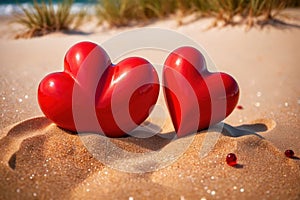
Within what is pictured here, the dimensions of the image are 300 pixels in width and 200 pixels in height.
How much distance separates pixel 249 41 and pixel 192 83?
2.43 m

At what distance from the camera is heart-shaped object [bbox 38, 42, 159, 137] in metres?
1.98

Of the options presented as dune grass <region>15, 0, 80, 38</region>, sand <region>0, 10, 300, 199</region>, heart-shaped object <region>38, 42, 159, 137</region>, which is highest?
heart-shaped object <region>38, 42, 159, 137</region>

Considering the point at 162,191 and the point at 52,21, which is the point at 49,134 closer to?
the point at 162,191

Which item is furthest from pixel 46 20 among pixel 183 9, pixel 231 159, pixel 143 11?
pixel 231 159

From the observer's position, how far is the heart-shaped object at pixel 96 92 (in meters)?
1.98

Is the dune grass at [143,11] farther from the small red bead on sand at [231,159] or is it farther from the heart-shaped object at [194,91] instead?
the small red bead on sand at [231,159]

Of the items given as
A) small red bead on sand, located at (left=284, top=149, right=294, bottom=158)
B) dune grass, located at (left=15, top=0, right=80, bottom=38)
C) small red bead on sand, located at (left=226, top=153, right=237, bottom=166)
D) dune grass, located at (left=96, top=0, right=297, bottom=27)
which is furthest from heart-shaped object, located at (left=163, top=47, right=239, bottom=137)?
dune grass, located at (left=15, top=0, right=80, bottom=38)

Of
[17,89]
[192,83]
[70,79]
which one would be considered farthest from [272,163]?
[17,89]

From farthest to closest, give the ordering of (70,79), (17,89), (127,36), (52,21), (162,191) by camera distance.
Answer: (52,21)
(127,36)
(17,89)
(70,79)
(162,191)

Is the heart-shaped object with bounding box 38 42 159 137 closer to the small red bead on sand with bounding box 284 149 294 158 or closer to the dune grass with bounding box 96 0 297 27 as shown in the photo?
the small red bead on sand with bounding box 284 149 294 158

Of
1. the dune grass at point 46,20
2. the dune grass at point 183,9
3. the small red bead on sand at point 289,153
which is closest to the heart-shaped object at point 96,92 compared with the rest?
the small red bead on sand at point 289,153

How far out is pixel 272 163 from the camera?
6.48ft

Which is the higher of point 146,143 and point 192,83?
point 192,83

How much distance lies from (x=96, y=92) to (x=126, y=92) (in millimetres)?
168
